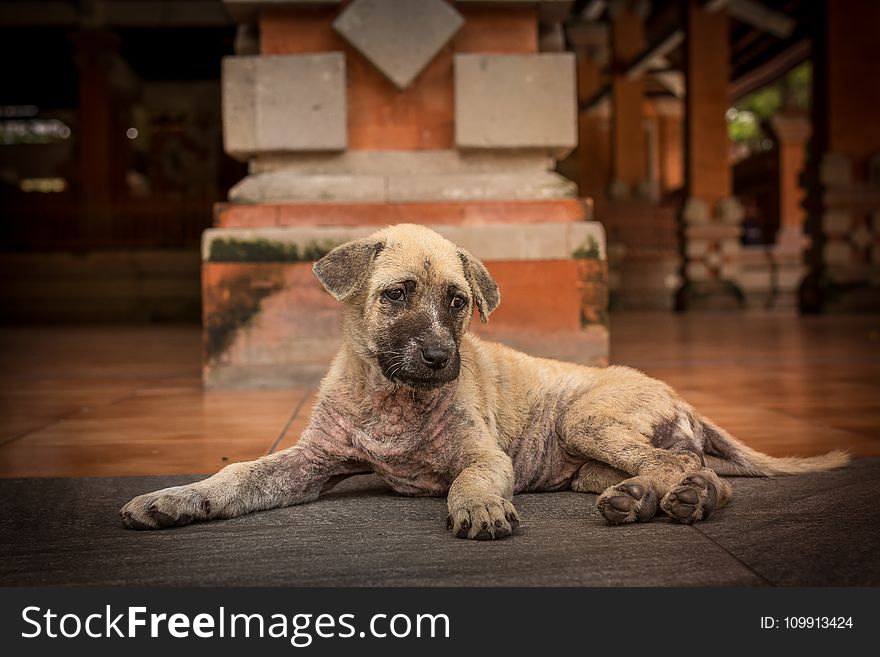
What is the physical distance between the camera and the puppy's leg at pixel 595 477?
3057mm

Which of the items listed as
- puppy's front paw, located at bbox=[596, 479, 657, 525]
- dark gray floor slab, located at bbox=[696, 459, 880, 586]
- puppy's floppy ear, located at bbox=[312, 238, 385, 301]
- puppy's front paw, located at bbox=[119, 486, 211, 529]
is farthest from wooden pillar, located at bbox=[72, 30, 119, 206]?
puppy's front paw, located at bbox=[596, 479, 657, 525]

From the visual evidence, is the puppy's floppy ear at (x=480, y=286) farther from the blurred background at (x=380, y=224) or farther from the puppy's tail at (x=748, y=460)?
the blurred background at (x=380, y=224)

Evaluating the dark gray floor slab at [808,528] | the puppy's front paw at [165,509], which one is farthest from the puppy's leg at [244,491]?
the dark gray floor slab at [808,528]

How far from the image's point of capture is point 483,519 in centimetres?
A: 244

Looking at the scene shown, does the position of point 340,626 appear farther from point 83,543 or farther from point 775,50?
point 775,50

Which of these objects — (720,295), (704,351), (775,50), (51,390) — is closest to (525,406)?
(51,390)

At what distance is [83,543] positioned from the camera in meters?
2.44

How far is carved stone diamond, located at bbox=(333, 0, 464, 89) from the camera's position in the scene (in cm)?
605

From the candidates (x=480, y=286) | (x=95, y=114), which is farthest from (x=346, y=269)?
(x=95, y=114)

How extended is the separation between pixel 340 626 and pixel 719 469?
1.91 meters

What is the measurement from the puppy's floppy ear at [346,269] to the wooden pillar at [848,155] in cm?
1457

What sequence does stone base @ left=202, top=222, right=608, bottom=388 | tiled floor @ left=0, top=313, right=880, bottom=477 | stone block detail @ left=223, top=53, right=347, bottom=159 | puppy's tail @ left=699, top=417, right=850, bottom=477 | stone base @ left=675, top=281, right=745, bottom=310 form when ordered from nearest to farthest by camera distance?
1. puppy's tail @ left=699, top=417, right=850, bottom=477
2. tiled floor @ left=0, top=313, right=880, bottom=477
3. stone base @ left=202, top=222, right=608, bottom=388
4. stone block detail @ left=223, top=53, right=347, bottom=159
5. stone base @ left=675, top=281, right=745, bottom=310

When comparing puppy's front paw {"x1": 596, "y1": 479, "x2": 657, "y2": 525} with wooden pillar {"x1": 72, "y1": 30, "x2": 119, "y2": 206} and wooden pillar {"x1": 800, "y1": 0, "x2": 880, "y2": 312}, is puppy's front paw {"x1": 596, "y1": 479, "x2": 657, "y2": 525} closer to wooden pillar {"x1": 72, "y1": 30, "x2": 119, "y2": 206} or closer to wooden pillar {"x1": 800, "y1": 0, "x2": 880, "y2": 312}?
wooden pillar {"x1": 800, "y1": 0, "x2": 880, "y2": 312}

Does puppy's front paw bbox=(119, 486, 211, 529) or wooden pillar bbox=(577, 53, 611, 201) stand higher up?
wooden pillar bbox=(577, 53, 611, 201)
